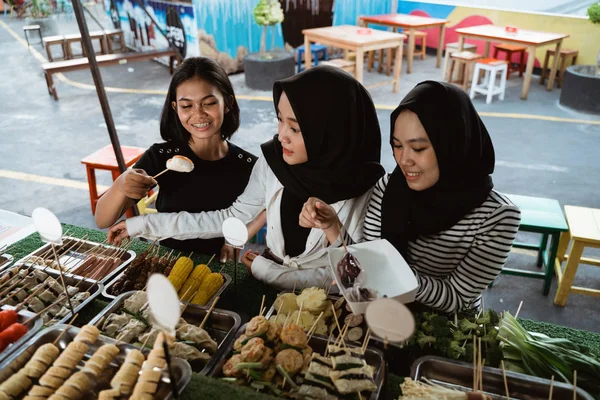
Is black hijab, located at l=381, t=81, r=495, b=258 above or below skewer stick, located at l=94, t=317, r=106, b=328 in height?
above

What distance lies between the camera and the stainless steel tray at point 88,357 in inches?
54.2

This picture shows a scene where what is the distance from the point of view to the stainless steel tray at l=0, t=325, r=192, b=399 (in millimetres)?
1377

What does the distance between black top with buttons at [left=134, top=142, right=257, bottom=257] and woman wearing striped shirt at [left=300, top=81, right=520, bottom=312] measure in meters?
0.88

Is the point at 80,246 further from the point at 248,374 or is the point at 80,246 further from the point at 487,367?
the point at 487,367

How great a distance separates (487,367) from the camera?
5.23 ft

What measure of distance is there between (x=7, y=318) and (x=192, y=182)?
1.21 m

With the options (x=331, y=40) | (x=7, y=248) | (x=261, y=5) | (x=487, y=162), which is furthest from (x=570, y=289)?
(x=261, y=5)

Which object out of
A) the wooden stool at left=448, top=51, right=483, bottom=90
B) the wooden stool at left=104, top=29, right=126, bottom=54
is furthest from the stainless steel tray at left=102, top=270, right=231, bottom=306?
the wooden stool at left=104, top=29, right=126, bottom=54

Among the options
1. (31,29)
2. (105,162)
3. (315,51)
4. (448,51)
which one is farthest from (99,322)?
(31,29)

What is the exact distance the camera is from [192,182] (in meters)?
2.68

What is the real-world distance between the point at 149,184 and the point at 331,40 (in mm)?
8031

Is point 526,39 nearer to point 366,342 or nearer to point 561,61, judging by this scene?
point 561,61

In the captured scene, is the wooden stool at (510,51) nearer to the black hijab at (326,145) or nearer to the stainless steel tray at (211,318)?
the black hijab at (326,145)

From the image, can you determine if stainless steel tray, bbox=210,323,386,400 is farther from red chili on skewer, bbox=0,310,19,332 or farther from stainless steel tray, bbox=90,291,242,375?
red chili on skewer, bbox=0,310,19,332
